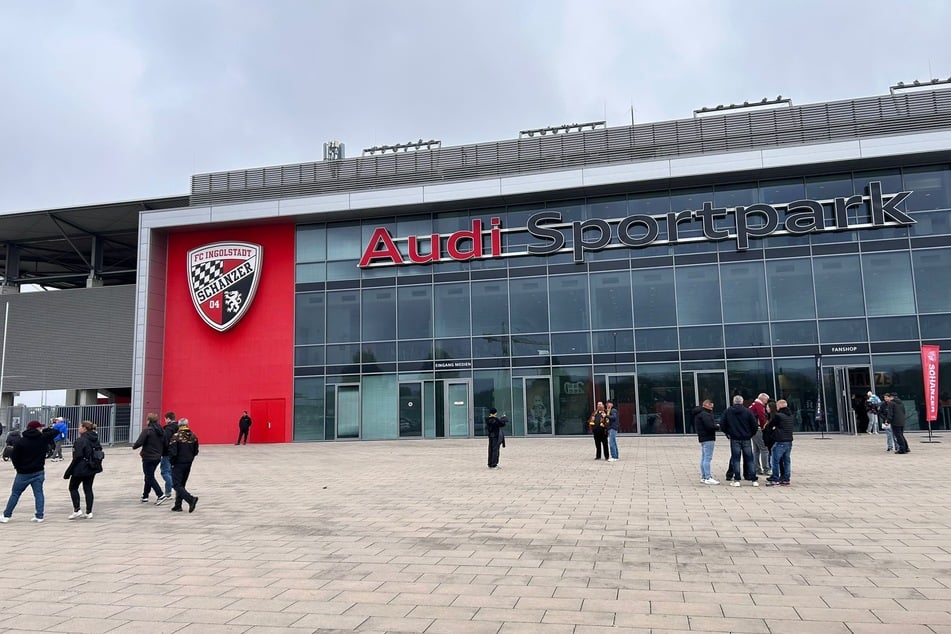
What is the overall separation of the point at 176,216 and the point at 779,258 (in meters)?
24.7

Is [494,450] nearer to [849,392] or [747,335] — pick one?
[747,335]

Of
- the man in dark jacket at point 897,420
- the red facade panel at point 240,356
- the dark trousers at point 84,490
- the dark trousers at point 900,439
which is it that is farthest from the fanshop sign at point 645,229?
the dark trousers at point 84,490

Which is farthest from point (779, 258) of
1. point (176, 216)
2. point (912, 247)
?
point (176, 216)

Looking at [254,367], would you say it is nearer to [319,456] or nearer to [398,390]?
[398,390]

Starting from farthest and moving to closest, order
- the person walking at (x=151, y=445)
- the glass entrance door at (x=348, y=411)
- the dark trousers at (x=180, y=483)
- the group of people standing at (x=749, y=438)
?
the glass entrance door at (x=348, y=411) < the group of people standing at (x=749, y=438) < the person walking at (x=151, y=445) < the dark trousers at (x=180, y=483)

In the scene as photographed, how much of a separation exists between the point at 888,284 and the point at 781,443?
1584 cm

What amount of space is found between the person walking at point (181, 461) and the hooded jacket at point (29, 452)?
5.87 feet

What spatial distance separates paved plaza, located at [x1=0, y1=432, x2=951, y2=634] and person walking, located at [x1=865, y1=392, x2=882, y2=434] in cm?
898

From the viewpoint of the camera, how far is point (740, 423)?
12.3m

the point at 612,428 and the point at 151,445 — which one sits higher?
the point at 151,445

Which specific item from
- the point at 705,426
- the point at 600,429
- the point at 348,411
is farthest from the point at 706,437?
the point at 348,411

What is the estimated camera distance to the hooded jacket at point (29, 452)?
33.3 ft

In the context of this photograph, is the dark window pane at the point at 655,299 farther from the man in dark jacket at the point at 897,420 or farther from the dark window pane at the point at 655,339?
the man in dark jacket at the point at 897,420

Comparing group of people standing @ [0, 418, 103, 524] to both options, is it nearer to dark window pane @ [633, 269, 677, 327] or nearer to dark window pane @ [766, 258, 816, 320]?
dark window pane @ [633, 269, 677, 327]
